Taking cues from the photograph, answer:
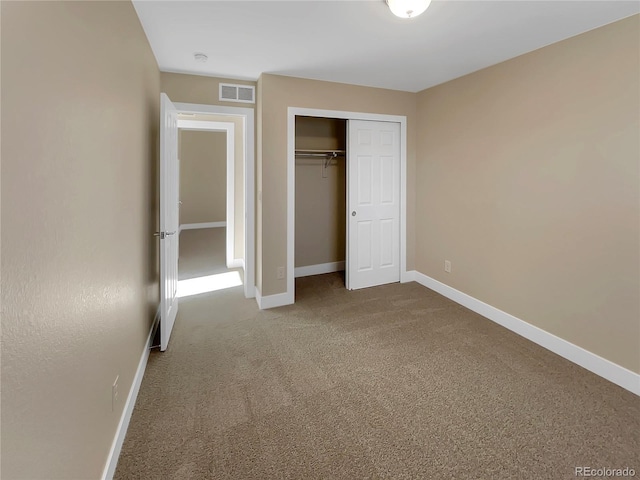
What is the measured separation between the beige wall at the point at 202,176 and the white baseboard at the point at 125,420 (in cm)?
672

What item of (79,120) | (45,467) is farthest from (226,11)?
(45,467)

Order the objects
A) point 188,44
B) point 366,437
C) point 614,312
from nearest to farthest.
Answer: point 366,437 → point 614,312 → point 188,44

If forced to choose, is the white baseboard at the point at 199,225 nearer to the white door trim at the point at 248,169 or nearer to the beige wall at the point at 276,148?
the white door trim at the point at 248,169

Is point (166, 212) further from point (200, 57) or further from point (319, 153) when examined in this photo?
point (319, 153)

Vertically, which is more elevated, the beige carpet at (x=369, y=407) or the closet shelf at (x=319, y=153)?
the closet shelf at (x=319, y=153)

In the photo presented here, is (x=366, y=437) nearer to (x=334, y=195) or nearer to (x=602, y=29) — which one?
(x=602, y=29)

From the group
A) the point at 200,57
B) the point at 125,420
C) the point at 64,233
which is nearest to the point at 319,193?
the point at 200,57

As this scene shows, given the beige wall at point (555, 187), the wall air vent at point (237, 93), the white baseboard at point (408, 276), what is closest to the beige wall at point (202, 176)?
the wall air vent at point (237, 93)

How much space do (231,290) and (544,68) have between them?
3842 mm

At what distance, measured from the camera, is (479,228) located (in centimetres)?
342

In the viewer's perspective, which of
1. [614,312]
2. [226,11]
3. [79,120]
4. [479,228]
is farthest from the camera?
[479,228]

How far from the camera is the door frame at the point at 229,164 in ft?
15.5

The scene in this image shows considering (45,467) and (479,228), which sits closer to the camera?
(45,467)

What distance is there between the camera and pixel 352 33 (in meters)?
2.46
